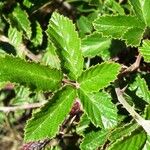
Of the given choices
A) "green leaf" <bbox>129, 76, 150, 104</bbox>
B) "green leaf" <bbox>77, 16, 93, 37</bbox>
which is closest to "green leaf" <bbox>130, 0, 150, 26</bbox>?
"green leaf" <bbox>129, 76, 150, 104</bbox>

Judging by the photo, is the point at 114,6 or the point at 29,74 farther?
the point at 114,6

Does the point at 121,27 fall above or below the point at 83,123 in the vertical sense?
above

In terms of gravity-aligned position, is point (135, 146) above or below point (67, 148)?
above

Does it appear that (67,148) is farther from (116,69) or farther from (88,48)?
(116,69)

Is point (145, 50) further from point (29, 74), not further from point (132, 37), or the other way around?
point (29, 74)

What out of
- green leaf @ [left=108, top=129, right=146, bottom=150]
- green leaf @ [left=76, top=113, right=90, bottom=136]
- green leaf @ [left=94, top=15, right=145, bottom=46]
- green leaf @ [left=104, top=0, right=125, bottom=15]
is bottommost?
green leaf @ [left=76, top=113, right=90, bottom=136]

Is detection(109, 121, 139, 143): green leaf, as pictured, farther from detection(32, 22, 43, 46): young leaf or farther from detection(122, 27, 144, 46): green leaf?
detection(32, 22, 43, 46): young leaf

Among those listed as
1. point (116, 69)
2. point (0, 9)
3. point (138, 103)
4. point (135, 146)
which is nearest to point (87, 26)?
point (0, 9)

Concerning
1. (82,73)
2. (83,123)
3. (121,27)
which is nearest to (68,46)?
(82,73)
